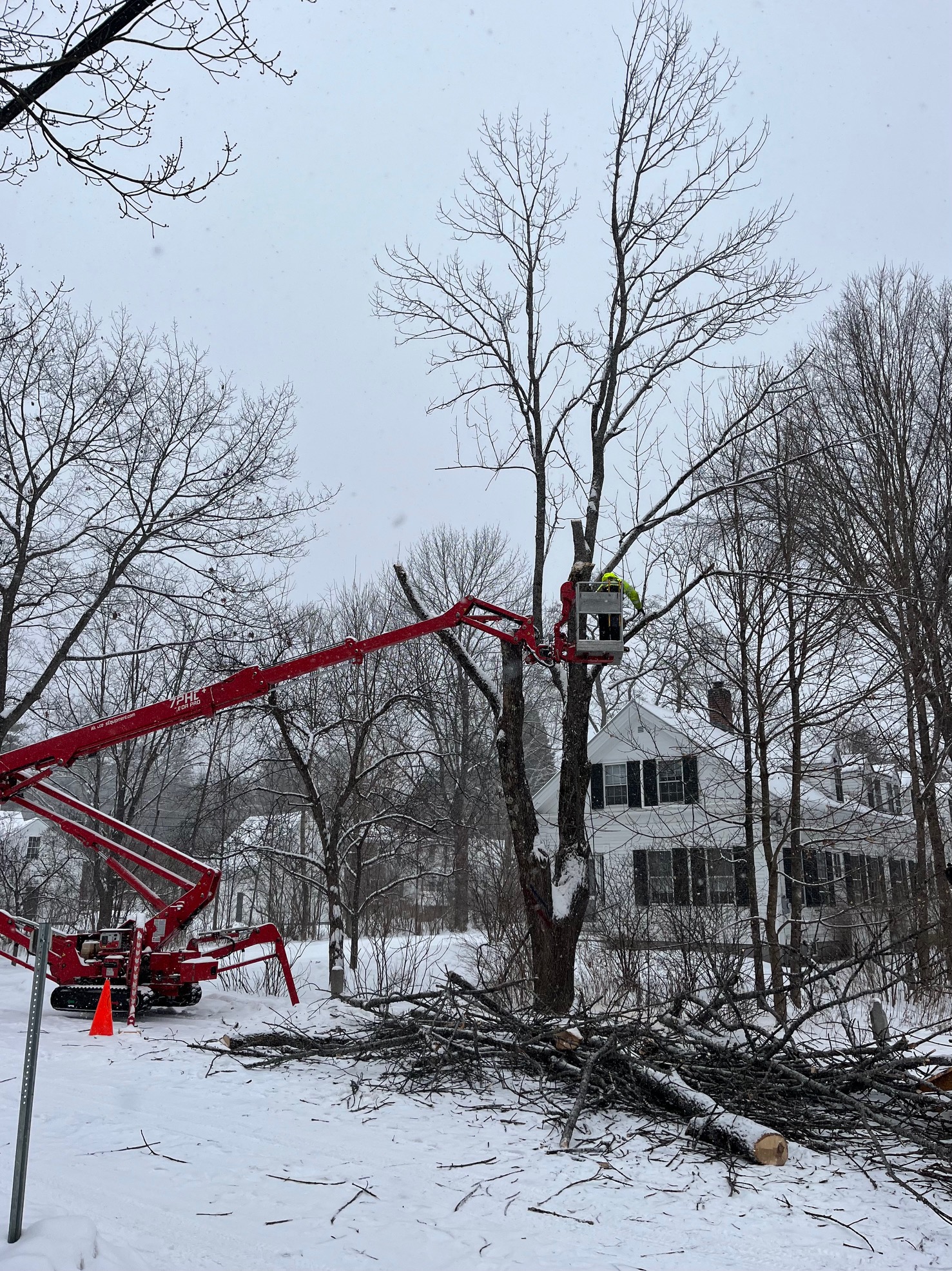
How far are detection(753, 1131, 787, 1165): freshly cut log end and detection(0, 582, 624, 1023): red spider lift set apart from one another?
466cm

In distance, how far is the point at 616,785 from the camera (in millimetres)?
26547

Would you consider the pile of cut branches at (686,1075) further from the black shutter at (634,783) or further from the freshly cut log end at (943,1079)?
the black shutter at (634,783)

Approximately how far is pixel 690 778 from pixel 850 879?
16.7 ft

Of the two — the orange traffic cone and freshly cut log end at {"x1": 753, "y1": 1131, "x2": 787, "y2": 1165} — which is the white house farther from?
freshly cut log end at {"x1": 753, "y1": 1131, "x2": 787, "y2": 1165}

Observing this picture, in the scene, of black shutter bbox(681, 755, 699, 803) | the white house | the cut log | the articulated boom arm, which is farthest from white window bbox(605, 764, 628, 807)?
the cut log

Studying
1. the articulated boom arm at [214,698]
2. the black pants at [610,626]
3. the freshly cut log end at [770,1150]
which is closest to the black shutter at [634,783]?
the articulated boom arm at [214,698]

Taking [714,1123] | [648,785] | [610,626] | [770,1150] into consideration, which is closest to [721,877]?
[648,785]

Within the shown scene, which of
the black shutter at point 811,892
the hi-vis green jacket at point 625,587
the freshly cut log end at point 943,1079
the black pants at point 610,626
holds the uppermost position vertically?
the hi-vis green jacket at point 625,587

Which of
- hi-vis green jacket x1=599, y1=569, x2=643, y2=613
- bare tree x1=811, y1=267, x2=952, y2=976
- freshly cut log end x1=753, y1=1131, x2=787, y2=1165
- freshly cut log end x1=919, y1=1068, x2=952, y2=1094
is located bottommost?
freshly cut log end x1=753, y1=1131, x2=787, y2=1165

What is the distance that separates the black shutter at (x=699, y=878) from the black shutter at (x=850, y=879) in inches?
82.9

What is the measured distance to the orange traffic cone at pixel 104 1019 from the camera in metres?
9.62

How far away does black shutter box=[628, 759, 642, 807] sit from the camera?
25.6 m

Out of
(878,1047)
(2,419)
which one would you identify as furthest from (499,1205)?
(2,419)

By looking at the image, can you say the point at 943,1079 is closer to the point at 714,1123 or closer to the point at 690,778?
the point at 714,1123
